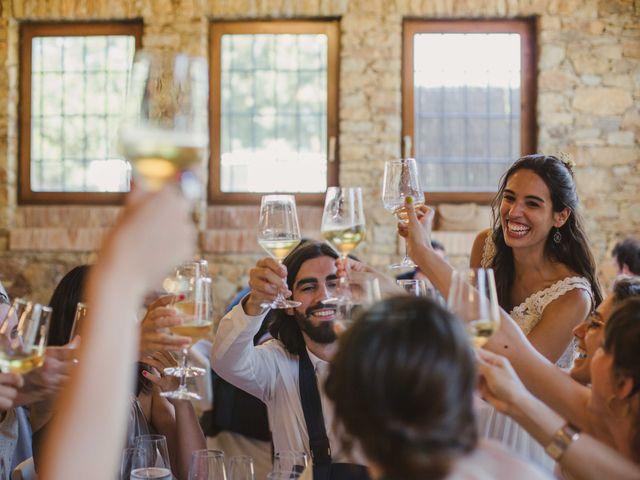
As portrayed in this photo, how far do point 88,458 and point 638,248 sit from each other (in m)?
4.35

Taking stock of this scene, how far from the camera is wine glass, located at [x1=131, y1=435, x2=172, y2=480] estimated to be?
181 cm

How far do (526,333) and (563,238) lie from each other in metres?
0.44

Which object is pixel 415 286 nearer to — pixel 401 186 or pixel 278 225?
pixel 278 225

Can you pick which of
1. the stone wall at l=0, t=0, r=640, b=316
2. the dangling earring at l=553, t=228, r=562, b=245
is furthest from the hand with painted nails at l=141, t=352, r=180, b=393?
the stone wall at l=0, t=0, r=640, b=316

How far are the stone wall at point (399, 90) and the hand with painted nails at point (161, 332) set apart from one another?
4.09 m

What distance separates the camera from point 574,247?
2.99m

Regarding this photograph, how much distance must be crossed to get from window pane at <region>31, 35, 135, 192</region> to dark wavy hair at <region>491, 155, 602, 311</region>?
3.76m

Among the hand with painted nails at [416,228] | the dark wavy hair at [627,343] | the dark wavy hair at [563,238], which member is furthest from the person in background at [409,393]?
the dark wavy hair at [563,238]

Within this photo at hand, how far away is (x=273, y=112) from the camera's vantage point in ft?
19.5

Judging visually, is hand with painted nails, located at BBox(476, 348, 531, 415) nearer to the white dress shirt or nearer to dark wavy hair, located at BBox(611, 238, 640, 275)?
the white dress shirt

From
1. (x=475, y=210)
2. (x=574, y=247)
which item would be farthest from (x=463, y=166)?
(x=574, y=247)

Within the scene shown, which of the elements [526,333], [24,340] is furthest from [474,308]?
[526,333]

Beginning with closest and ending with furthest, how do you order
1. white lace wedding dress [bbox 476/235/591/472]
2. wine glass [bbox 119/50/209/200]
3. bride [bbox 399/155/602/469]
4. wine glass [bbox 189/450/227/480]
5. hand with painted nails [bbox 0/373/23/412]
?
wine glass [bbox 119/50/209/200] → hand with painted nails [bbox 0/373/23/412] → white lace wedding dress [bbox 476/235/591/472] → wine glass [bbox 189/450/227/480] → bride [bbox 399/155/602/469]

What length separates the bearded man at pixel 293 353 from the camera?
203 centimetres
